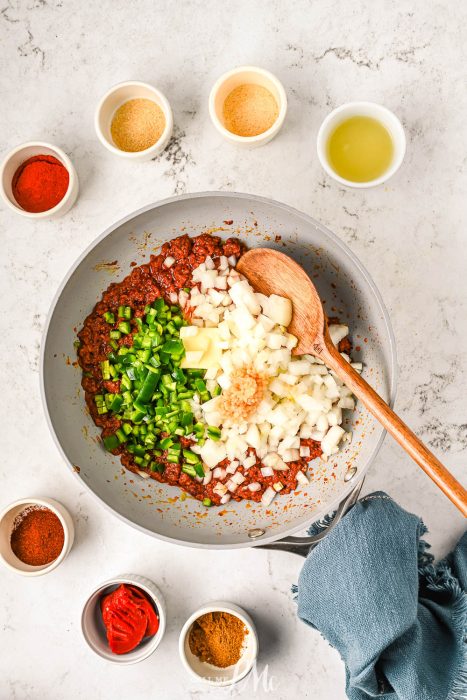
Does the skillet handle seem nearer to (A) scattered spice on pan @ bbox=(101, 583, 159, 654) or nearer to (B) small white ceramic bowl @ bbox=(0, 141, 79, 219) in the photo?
(A) scattered spice on pan @ bbox=(101, 583, 159, 654)

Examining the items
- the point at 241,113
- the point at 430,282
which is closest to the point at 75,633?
the point at 430,282

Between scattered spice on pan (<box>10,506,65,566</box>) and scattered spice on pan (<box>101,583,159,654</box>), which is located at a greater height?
scattered spice on pan (<box>10,506,65,566</box>)

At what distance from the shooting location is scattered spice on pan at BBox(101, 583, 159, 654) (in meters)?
2.12

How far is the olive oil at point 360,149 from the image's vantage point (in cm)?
210

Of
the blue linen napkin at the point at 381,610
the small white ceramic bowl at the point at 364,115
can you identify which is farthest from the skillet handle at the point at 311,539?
the small white ceramic bowl at the point at 364,115

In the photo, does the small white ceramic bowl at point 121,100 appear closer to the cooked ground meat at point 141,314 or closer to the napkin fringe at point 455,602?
the cooked ground meat at point 141,314

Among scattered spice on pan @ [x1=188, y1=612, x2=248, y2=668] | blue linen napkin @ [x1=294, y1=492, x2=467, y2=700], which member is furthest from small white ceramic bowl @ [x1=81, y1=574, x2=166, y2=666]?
blue linen napkin @ [x1=294, y1=492, x2=467, y2=700]

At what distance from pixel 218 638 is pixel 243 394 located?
2.98ft

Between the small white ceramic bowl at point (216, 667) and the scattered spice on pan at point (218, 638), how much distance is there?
0.02 meters

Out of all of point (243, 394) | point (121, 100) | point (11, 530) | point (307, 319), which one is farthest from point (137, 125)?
point (11, 530)

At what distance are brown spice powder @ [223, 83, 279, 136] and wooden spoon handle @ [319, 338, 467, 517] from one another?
0.81 meters

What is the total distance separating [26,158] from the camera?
2182 millimetres

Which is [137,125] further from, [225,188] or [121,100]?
[225,188]

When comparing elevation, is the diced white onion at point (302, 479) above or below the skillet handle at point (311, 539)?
above
